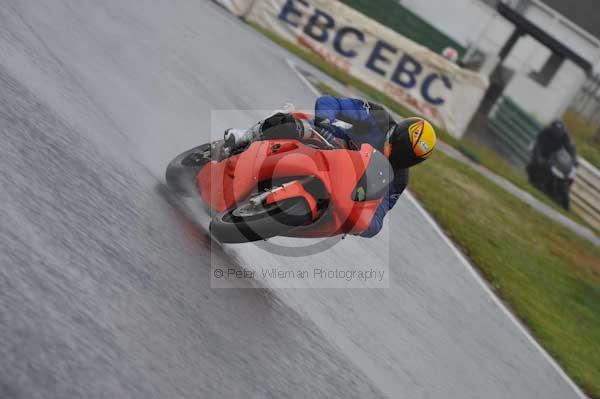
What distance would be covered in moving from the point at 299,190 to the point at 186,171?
1593mm

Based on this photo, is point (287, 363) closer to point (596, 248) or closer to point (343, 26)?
point (596, 248)

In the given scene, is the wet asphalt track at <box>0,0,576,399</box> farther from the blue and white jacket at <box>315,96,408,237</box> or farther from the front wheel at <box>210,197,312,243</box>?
the blue and white jacket at <box>315,96,408,237</box>

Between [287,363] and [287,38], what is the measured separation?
19.5 m

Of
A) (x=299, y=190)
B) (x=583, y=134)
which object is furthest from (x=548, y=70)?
(x=299, y=190)

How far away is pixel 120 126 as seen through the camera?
27.0 feet

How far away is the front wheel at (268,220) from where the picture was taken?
620cm

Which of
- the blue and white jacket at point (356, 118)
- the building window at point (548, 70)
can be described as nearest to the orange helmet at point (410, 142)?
the blue and white jacket at point (356, 118)

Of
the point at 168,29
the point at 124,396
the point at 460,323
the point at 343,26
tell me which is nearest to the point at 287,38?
the point at 343,26

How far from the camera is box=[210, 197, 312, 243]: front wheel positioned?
6199mm

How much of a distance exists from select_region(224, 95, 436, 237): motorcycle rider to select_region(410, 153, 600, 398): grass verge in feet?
14.9

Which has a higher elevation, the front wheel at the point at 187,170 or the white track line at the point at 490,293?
the front wheel at the point at 187,170

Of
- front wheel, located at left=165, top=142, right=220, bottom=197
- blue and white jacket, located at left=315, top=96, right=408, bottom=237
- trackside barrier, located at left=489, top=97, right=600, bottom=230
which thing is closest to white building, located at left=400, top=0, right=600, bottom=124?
trackside barrier, located at left=489, top=97, right=600, bottom=230

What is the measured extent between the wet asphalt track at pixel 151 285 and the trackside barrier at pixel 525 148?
13.2 meters

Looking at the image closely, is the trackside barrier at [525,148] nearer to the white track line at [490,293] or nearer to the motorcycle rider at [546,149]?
the motorcycle rider at [546,149]
